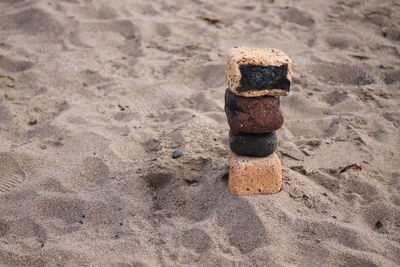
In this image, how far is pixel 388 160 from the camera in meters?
3.09

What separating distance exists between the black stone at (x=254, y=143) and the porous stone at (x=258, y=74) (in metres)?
0.25

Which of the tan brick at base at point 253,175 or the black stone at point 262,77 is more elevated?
the black stone at point 262,77

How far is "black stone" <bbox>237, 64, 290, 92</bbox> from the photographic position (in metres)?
2.43

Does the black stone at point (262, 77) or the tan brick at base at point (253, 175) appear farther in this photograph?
the tan brick at base at point (253, 175)

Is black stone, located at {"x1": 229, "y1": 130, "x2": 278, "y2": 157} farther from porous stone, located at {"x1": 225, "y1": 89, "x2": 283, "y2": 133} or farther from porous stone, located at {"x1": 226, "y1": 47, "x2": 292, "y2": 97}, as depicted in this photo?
porous stone, located at {"x1": 226, "y1": 47, "x2": 292, "y2": 97}

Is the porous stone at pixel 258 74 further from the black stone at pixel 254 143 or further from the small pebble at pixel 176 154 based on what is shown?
the small pebble at pixel 176 154

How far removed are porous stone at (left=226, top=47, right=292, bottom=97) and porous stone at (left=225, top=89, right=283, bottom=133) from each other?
0.05m

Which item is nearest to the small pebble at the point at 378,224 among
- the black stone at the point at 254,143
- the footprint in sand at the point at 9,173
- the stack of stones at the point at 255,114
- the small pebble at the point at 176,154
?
the stack of stones at the point at 255,114

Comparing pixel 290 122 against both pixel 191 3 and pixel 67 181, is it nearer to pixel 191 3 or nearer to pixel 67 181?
pixel 67 181

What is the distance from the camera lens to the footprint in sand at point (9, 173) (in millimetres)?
2908

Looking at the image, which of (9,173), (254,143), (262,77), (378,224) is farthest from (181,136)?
(378,224)

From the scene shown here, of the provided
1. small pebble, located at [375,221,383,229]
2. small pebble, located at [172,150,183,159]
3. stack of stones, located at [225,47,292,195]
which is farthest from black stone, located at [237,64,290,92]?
small pebble, located at [375,221,383,229]

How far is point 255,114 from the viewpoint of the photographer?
8.20 ft

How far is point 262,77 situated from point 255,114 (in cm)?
20
